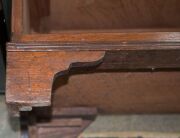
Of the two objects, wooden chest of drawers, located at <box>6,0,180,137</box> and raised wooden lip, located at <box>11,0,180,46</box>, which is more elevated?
raised wooden lip, located at <box>11,0,180,46</box>

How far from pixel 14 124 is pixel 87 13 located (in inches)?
15.6

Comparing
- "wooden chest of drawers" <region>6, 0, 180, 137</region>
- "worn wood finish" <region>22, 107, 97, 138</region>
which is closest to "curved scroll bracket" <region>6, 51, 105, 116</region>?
"wooden chest of drawers" <region>6, 0, 180, 137</region>

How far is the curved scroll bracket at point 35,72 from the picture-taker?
25.2 inches

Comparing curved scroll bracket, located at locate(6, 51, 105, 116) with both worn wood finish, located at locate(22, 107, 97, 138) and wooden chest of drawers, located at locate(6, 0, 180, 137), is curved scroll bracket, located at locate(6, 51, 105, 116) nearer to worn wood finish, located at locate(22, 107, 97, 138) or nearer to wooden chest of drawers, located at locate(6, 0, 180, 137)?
wooden chest of drawers, located at locate(6, 0, 180, 137)

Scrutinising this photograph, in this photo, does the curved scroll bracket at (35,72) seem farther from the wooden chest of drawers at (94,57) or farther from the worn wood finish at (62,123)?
the worn wood finish at (62,123)

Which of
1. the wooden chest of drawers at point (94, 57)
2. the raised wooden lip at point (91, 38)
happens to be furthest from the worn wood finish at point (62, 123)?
the raised wooden lip at point (91, 38)

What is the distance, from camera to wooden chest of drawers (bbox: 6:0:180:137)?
66 cm

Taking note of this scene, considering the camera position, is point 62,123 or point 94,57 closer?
point 94,57

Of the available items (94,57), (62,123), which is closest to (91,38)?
(94,57)

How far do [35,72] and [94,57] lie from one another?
0.37 feet

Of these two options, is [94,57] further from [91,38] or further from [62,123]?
[62,123]

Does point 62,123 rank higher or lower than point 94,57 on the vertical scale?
lower

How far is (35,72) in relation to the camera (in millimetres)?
659

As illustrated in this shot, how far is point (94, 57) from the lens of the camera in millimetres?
693
